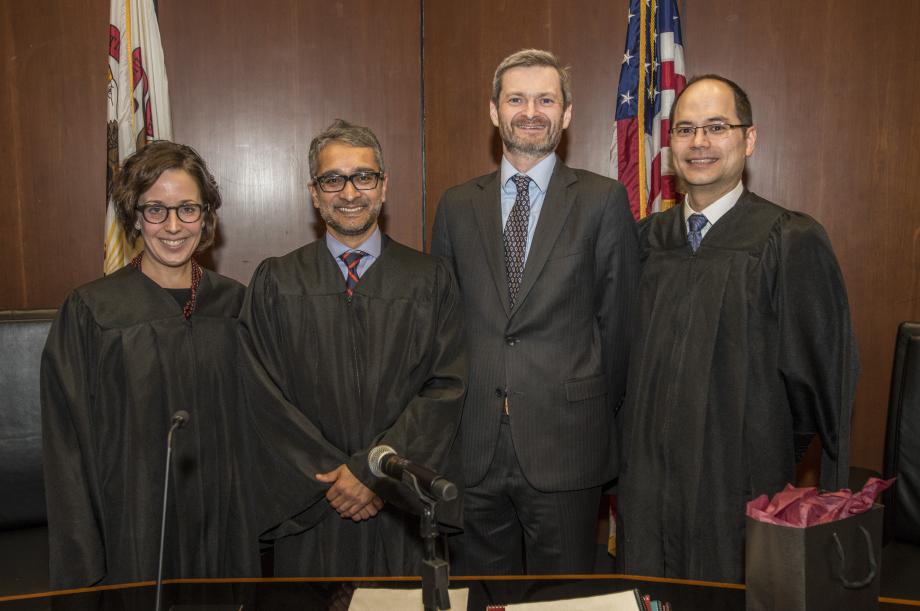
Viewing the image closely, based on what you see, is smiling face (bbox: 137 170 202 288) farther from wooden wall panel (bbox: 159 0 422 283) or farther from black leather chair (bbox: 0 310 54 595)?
wooden wall panel (bbox: 159 0 422 283)

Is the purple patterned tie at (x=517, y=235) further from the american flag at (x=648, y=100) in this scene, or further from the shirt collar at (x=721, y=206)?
the american flag at (x=648, y=100)

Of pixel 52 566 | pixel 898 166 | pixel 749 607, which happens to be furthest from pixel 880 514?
pixel 898 166

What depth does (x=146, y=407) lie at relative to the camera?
2.25 m

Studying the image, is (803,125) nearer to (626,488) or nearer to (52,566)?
(626,488)

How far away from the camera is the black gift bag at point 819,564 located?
1344 millimetres

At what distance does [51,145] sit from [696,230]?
3.26m

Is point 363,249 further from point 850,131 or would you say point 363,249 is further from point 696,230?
point 850,131

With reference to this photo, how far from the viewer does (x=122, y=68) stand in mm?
3551

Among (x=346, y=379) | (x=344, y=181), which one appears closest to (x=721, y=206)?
(x=344, y=181)

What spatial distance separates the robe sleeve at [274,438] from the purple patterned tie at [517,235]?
0.76 meters

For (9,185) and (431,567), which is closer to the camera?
(431,567)

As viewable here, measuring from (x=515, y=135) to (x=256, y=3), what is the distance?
7.24ft

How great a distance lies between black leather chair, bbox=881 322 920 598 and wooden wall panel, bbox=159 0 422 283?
2.57 m

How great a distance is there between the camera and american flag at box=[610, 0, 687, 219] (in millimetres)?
3449
